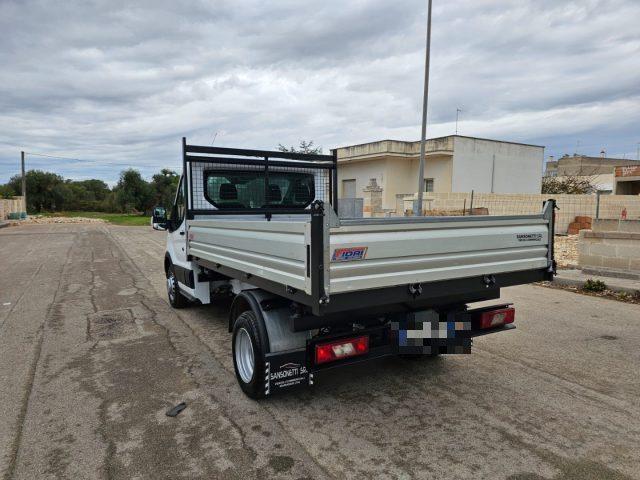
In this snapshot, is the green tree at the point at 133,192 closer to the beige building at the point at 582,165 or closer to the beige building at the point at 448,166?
the beige building at the point at 448,166

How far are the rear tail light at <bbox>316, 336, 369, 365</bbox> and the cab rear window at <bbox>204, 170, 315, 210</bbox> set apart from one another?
3046mm

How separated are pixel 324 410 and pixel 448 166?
87.4 feet

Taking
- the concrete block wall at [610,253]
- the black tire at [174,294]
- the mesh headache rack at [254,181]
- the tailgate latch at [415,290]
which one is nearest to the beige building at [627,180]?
the concrete block wall at [610,253]

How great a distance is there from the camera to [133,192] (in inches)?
2454

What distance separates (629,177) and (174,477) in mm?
39156

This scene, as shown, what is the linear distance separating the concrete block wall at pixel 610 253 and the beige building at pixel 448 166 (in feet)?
58.8

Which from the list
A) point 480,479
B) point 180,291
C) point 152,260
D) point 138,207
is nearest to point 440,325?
point 480,479

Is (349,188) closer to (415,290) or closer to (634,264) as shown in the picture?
(634,264)

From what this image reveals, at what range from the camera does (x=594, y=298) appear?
749 centimetres

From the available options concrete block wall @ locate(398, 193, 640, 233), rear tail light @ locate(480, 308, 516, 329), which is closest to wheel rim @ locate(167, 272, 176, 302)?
rear tail light @ locate(480, 308, 516, 329)

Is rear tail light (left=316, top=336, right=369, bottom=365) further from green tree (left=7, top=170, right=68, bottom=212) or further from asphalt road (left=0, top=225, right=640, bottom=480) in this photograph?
green tree (left=7, top=170, right=68, bottom=212)

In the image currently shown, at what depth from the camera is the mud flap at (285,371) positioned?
11.1 feet

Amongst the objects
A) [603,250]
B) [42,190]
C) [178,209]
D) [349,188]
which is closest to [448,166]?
[349,188]

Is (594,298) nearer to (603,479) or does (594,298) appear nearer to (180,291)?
(603,479)
